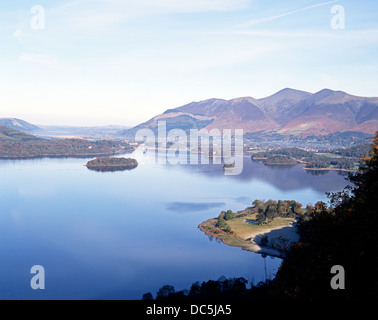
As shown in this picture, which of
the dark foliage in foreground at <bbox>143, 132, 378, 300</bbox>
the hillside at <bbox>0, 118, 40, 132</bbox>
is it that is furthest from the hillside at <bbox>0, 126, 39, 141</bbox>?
the dark foliage in foreground at <bbox>143, 132, 378, 300</bbox>

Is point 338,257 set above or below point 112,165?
above

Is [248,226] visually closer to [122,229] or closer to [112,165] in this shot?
[122,229]

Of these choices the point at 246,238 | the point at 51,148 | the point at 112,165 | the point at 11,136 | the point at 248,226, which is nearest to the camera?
the point at 246,238

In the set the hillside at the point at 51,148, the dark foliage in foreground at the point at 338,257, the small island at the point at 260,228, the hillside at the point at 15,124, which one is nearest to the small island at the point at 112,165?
the hillside at the point at 51,148

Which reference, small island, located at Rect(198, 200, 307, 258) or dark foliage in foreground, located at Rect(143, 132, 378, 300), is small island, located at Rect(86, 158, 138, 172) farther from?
dark foliage in foreground, located at Rect(143, 132, 378, 300)

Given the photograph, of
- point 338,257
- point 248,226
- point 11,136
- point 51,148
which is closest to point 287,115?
point 51,148
